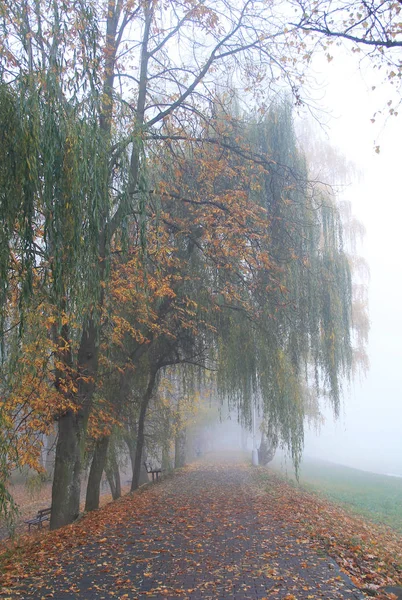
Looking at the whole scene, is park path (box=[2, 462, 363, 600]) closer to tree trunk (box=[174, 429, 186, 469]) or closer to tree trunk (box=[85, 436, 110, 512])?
tree trunk (box=[85, 436, 110, 512])

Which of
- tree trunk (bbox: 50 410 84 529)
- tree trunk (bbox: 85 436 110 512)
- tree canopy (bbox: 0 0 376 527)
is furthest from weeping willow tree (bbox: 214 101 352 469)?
tree trunk (bbox: 50 410 84 529)

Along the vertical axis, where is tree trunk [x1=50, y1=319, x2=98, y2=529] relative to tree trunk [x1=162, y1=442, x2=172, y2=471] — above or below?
above

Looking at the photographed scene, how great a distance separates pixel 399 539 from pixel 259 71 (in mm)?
9184

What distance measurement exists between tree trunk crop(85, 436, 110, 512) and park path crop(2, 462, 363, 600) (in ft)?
4.55

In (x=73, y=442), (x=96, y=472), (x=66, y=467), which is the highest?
(x=73, y=442)

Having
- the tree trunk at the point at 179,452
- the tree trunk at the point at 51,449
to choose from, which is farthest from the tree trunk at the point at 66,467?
the tree trunk at the point at 179,452

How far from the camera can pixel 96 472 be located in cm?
1077

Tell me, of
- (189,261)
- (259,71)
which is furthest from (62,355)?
(259,71)

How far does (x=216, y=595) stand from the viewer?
4.45 meters

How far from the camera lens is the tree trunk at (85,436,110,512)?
1065 cm

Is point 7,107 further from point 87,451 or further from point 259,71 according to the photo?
point 87,451

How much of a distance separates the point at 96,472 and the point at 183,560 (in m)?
5.57

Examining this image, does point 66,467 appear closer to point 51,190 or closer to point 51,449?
point 51,449

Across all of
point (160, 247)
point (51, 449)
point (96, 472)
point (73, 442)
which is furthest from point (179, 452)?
point (160, 247)
